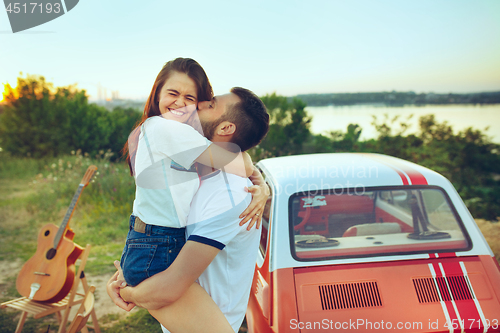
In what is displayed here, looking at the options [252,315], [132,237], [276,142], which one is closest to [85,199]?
[276,142]

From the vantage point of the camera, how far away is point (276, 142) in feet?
25.7

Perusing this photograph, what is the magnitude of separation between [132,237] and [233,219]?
0.46 meters

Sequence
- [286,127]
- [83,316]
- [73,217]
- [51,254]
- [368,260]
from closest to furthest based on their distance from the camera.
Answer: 1. [368,260]
2. [83,316]
3. [51,254]
4. [73,217]
5. [286,127]

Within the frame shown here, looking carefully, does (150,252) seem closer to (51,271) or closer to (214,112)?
(214,112)

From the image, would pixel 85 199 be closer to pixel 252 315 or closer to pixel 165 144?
pixel 252 315

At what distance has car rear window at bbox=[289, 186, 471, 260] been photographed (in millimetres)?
2127

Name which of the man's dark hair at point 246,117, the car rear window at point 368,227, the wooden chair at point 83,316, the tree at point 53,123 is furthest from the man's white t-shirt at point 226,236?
the tree at point 53,123

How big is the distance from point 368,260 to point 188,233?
1271mm

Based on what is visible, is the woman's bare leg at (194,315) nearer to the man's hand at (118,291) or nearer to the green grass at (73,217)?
the man's hand at (118,291)

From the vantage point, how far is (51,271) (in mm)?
3174

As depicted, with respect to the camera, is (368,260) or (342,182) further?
(342,182)

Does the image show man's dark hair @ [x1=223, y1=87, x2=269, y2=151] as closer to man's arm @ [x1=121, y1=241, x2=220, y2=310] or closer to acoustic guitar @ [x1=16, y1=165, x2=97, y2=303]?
man's arm @ [x1=121, y1=241, x2=220, y2=310]

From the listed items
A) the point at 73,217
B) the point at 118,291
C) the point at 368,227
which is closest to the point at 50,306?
the point at 118,291

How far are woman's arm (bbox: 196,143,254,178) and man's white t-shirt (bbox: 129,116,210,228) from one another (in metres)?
0.04
